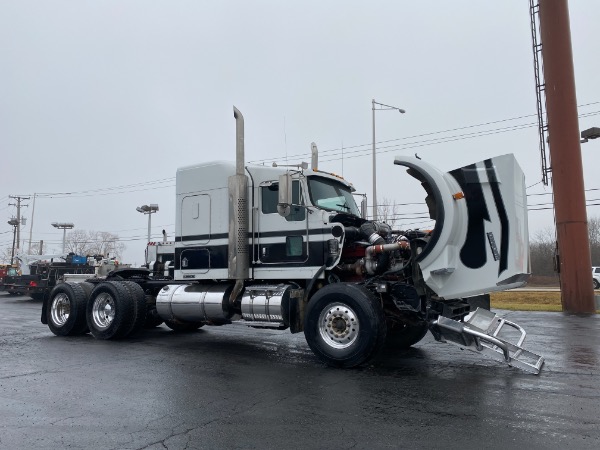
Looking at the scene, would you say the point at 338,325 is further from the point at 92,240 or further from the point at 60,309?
the point at 92,240

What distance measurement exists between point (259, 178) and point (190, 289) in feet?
8.15

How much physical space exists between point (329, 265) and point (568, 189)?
1317cm

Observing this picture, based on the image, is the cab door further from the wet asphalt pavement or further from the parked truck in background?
the parked truck in background

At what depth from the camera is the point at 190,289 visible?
9.63m

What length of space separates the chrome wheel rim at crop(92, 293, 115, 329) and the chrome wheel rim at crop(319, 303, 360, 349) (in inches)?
197

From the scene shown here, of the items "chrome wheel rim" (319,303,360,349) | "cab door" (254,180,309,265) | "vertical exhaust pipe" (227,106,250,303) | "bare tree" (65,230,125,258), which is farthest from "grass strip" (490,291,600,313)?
"bare tree" (65,230,125,258)

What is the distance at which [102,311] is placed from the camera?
34.6 ft

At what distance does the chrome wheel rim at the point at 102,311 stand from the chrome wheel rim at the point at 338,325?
5.02m

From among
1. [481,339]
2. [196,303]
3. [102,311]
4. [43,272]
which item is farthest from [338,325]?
[43,272]

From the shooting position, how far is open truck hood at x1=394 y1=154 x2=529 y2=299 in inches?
277

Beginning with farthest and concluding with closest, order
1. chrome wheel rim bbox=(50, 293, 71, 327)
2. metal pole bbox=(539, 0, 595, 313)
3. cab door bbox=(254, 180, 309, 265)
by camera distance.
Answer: metal pole bbox=(539, 0, 595, 313), chrome wheel rim bbox=(50, 293, 71, 327), cab door bbox=(254, 180, 309, 265)

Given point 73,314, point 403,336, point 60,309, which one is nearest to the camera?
point 403,336

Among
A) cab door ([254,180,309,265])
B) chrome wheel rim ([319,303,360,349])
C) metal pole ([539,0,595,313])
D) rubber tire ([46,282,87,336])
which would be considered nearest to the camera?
chrome wheel rim ([319,303,360,349])

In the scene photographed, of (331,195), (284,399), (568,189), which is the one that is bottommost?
(284,399)
